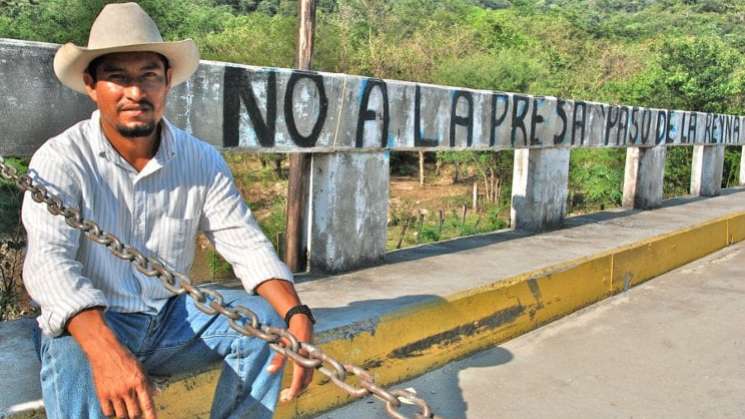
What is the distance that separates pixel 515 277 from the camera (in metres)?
5.49

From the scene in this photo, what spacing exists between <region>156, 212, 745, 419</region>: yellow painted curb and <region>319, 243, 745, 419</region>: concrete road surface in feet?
0.31

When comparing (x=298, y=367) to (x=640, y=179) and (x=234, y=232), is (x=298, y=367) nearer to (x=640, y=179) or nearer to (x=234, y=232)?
(x=234, y=232)

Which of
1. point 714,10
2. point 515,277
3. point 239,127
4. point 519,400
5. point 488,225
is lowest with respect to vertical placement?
point 488,225

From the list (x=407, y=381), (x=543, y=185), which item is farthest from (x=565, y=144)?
Answer: (x=407, y=381)

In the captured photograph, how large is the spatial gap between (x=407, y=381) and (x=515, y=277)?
143 centimetres

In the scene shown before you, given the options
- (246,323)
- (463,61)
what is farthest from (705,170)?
(246,323)

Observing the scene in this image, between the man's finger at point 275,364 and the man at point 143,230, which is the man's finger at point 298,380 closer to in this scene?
the man at point 143,230

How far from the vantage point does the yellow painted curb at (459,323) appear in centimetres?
373

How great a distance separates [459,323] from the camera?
4.84m

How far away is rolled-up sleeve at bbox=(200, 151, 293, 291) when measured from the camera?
266 centimetres

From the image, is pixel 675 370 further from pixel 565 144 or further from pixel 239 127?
pixel 565 144

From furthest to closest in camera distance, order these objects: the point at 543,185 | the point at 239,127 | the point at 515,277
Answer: the point at 543,185 < the point at 515,277 < the point at 239,127

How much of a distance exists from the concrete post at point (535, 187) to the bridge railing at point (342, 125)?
0.01 m

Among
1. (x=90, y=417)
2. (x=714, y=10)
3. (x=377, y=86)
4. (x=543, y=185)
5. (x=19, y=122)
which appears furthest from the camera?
(x=714, y=10)
